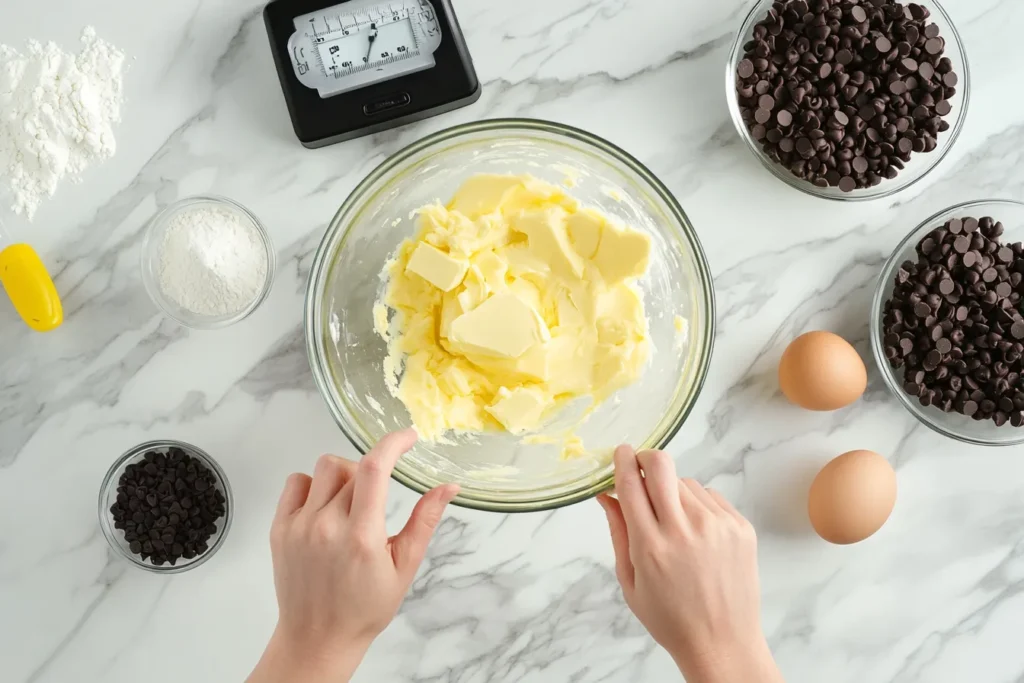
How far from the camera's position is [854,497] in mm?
1582

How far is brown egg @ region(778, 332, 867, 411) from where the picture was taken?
1577 mm

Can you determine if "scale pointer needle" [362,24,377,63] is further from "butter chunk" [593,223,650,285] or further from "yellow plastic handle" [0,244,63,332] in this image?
"yellow plastic handle" [0,244,63,332]

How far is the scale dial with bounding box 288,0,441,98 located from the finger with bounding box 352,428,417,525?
29.7 inches

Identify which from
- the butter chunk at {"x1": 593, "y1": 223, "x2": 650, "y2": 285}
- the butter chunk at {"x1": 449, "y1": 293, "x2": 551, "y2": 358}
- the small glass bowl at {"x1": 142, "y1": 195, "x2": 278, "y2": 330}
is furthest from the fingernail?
the small glass bowl at {"x1": 142, "y1": 195, "x2": 278, "y2": 330}

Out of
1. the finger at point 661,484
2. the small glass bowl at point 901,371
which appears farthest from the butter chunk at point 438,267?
the small glass bowl at point 901,371

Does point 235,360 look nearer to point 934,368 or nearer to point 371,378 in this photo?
point 371,378

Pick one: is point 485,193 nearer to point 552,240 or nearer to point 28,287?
point 552,240

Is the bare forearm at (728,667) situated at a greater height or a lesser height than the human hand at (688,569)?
lesser

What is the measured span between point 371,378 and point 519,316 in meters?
0.33

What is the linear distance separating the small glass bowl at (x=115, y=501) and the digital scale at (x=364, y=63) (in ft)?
2.18

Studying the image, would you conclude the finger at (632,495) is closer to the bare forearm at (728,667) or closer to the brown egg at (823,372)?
the bare forearm at (728,667)

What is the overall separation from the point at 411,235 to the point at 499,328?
0.96ft

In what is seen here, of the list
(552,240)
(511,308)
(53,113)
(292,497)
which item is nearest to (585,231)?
(552,240)

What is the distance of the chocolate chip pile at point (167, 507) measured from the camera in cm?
162
